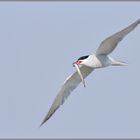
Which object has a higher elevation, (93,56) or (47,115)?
(93,56)

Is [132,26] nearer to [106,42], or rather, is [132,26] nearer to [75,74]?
[106,42]

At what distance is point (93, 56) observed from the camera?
1089 inches

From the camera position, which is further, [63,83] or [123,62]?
[63,83]

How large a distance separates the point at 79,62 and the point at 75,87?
1.40m

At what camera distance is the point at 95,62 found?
27484 mm

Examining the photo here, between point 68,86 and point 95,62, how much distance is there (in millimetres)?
1976

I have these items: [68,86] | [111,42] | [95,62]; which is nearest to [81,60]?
[95,62]

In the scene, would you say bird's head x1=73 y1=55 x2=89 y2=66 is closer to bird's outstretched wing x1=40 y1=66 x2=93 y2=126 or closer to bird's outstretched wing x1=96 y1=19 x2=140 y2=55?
bird's outstretched wing x1=96 y1=19 x2=140 y2=55

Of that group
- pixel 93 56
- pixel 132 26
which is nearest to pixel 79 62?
pixel 93 56

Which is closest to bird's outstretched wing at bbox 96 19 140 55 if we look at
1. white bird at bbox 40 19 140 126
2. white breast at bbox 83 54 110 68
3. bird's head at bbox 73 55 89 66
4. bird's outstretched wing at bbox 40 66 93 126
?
white bird at bbox 40 19 140 126

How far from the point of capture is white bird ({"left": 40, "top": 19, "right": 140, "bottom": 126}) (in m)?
27.1

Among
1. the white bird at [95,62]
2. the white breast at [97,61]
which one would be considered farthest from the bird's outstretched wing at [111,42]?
the white breast at [97,61]

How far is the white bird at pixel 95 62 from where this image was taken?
27.1 meters

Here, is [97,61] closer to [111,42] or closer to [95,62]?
[95,62]
